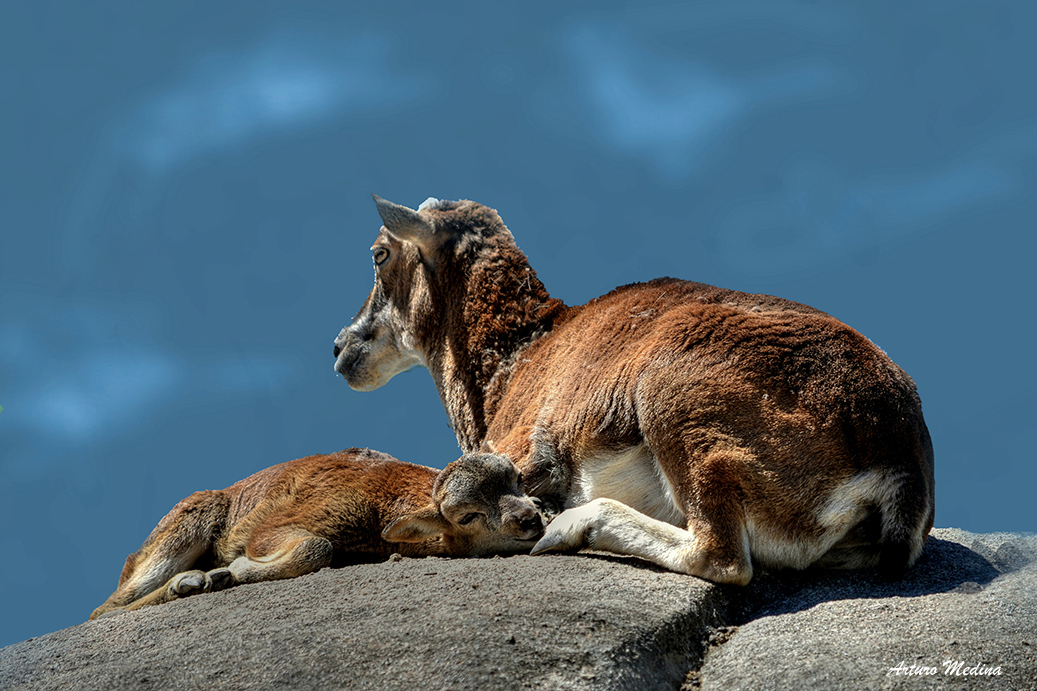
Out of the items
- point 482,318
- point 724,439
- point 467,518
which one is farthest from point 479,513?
point 482,318

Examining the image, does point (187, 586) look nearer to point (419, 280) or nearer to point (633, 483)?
point (633, 483)

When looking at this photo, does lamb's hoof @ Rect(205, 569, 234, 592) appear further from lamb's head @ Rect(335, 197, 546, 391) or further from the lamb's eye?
lamb's head @ Rect(335, 197, 546, 391)

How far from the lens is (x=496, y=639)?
455 cm

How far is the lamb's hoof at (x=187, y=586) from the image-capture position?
20.9 ft

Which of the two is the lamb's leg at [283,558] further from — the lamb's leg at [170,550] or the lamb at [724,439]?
the lamb at [724,439]

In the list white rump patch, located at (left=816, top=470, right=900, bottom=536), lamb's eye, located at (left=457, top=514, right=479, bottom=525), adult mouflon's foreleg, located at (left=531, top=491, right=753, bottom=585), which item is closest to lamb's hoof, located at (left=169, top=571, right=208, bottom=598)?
lamb's eye, located at (left=457, top=514, right=479, bottom=525)

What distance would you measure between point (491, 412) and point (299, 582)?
2719 millimetres

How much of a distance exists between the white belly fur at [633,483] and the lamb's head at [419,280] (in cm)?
253

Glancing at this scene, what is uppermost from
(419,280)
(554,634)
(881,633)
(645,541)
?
(419,280)

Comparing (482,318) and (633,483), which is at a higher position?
(482,318)

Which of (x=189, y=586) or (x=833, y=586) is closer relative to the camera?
(x=833, y=586)

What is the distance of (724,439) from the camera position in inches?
225

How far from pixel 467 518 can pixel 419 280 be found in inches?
130

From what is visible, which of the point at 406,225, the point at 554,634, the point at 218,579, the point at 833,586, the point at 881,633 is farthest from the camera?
the point at 406,225
